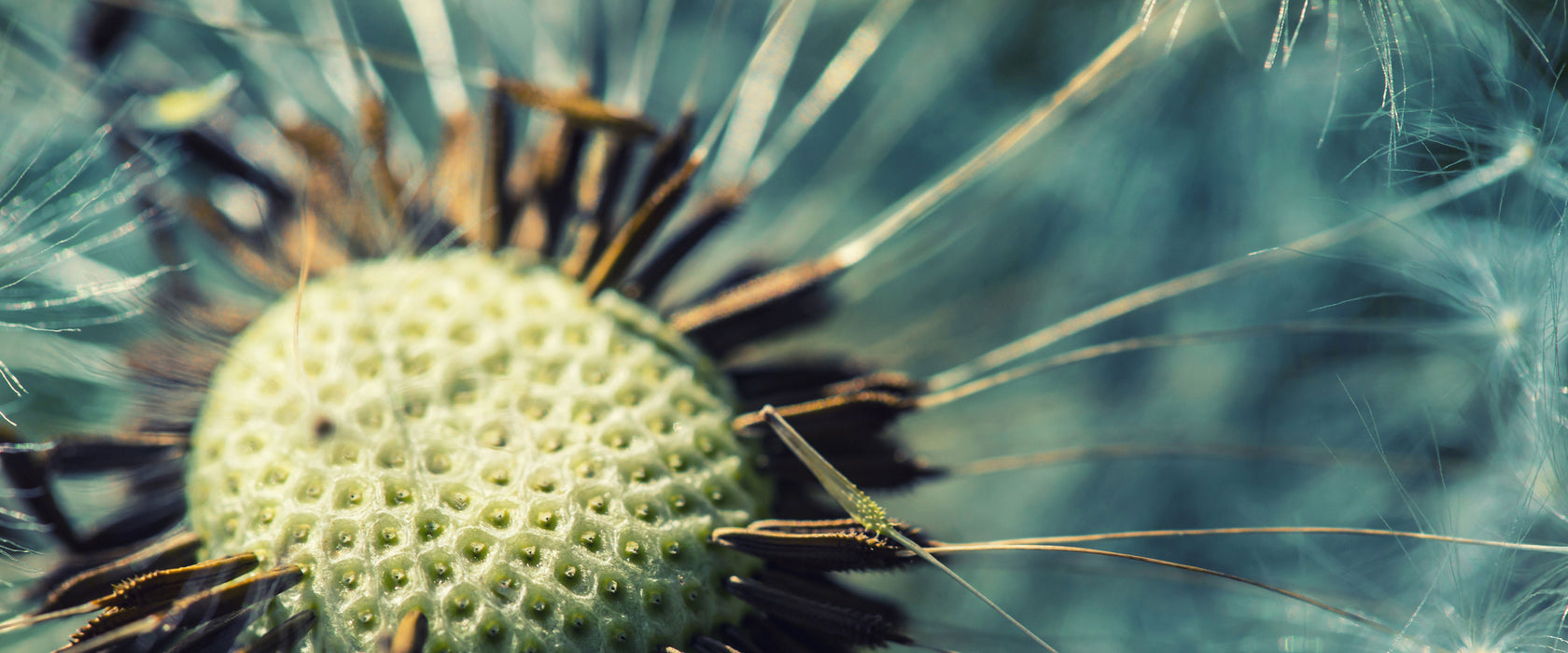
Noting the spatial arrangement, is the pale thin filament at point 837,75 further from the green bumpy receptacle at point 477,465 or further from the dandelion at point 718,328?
the green bumpy receptacle at point 477,465

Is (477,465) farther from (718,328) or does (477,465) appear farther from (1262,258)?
(1262,258)

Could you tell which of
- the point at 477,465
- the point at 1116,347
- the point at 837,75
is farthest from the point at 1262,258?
the point at 477,465

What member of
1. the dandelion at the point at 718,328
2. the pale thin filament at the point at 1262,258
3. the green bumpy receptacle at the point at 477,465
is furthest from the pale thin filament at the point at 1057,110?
the green bumpy receptacle at the point at 477,465

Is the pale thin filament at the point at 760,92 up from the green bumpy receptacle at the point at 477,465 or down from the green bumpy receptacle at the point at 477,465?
up

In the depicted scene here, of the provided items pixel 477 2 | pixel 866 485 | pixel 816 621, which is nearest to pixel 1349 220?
pixel 866 485

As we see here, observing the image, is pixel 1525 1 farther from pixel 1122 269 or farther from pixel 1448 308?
pixel 1122 269

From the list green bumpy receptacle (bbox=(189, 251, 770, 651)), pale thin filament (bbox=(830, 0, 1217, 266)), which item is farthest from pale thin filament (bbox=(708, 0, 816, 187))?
green bumpy receptacle (bbox=(189, 251, 770, 651))

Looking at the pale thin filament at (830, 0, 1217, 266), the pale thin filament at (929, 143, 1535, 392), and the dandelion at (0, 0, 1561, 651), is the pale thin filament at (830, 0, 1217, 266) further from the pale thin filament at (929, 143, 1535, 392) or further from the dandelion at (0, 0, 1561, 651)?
the pale thin filament at (929, 143, 1535, 392)
